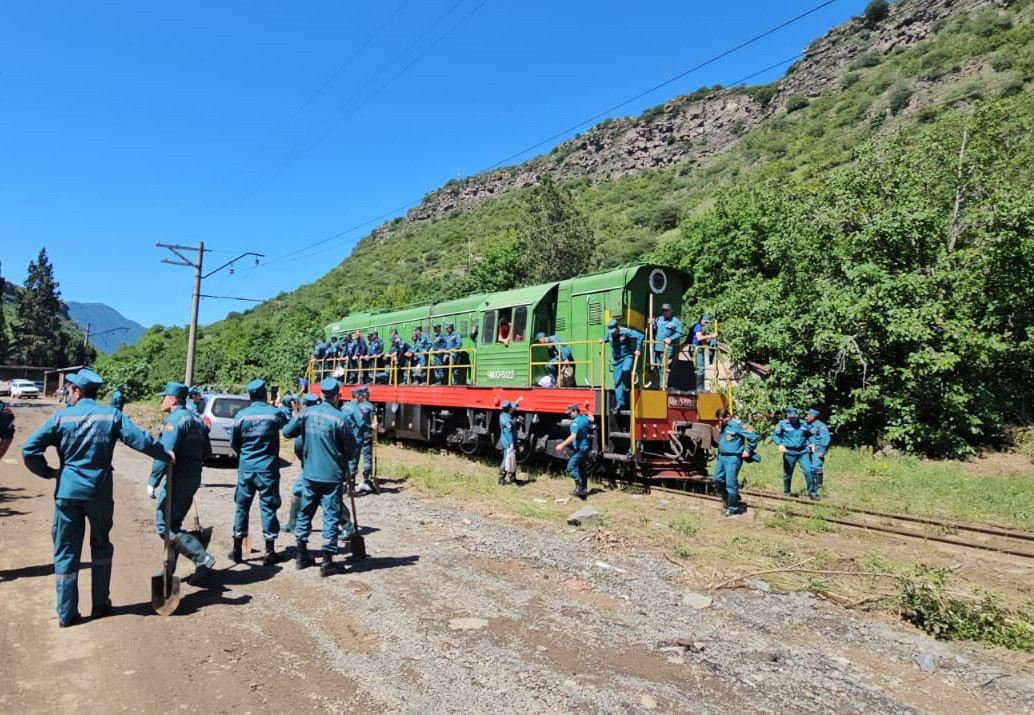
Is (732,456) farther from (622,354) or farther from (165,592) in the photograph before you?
(165,592)

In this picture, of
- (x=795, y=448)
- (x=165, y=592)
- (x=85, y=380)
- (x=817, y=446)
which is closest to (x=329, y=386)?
(x=85, y=380)

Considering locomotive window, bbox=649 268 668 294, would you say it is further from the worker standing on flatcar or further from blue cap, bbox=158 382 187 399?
blue cap, bbox=158 382 187 399

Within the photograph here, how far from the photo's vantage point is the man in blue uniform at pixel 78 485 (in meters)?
4.52

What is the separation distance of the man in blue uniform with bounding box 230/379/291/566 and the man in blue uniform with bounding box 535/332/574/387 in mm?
6507

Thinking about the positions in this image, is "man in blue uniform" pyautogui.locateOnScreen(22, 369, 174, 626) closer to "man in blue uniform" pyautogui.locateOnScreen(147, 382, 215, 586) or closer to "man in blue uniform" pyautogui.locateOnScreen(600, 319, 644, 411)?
"man in blue uniform" pyautogui.locateOnScreen(147, 382, 215, 586)

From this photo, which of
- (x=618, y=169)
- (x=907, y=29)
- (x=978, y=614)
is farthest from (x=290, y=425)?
(x=618, y=169)

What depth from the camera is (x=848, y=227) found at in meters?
17.9

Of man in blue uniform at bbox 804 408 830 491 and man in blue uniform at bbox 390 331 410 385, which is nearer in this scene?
man in blue uniform at bbox 804 408 830 491

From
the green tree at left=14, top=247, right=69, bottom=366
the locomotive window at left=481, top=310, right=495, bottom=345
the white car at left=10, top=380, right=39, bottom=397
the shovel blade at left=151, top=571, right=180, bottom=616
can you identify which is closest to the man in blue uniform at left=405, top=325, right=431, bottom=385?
the locomotive window at left=481, top=310, right=495, bottom=345

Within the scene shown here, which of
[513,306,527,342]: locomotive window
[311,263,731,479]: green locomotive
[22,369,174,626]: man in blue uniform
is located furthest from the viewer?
[513,306,527,342]: locomotive window

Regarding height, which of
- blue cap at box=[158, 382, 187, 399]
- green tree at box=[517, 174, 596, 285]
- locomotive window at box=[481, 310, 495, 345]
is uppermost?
green tree at box=[517, 174, 596, 285]

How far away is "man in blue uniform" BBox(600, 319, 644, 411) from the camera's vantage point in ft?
34.2

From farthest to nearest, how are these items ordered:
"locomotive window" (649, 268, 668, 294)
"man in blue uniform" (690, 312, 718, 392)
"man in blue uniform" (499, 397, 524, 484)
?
"locomotive window" (649, 268, 668, 294) < "man in blue uniform" (499, 397, 524, 484) < "man in blue uniform" (690, 312, 718, 392)

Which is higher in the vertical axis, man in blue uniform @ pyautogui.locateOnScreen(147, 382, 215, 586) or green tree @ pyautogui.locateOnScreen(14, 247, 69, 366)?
green tree @ pyautogui.locateOnScreen(14, 247, 69, 366)
